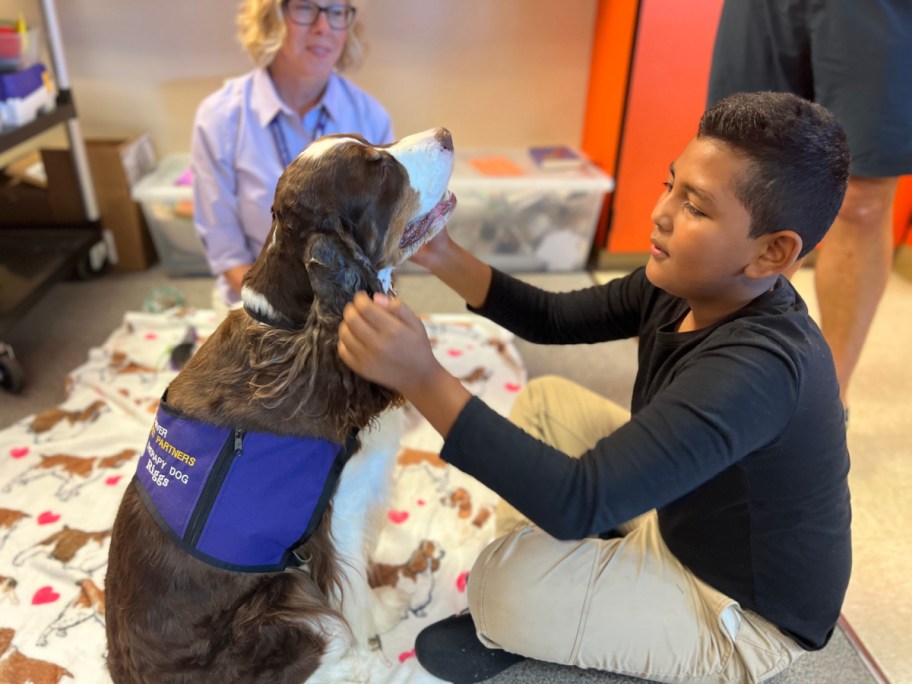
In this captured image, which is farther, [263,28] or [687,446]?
[263,28]

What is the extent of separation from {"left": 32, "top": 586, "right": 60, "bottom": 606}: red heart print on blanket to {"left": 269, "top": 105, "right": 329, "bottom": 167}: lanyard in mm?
1444

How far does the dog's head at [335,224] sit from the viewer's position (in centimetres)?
123

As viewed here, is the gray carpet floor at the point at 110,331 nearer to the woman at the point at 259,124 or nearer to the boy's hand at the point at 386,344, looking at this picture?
the woman at the point at 259,124

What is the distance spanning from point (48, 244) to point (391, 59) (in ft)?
6.12

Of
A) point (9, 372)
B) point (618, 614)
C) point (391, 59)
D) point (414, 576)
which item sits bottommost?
point (414, 576)

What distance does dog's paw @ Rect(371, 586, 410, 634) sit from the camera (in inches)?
66.7

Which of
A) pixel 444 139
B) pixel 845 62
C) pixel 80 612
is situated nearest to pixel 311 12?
pixel 444 139

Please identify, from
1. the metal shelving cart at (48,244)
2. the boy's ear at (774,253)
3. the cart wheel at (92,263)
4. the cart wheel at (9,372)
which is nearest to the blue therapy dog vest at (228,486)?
the boy's ear at (774,253)

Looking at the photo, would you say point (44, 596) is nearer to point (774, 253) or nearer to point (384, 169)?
point (384, 169)

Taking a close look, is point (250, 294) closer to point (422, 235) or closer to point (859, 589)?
point (422, 235)

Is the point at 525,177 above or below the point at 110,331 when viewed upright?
above

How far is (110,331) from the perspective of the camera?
9.88 ft

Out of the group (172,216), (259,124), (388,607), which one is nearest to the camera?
(388,607)

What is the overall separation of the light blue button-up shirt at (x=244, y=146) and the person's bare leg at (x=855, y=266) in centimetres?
158
